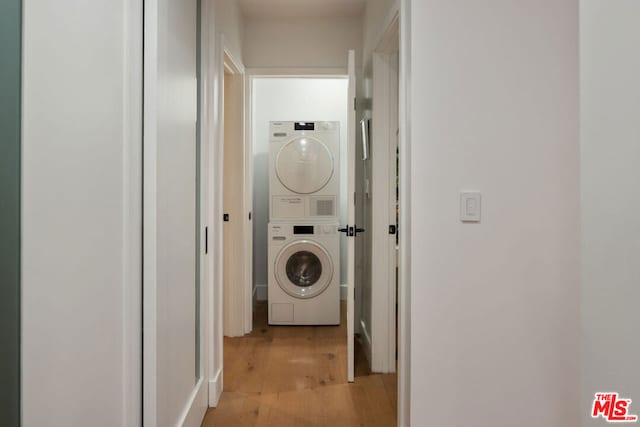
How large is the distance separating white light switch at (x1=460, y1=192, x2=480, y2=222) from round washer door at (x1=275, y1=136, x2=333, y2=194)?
7.90 feet

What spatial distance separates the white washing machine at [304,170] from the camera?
4125 mm

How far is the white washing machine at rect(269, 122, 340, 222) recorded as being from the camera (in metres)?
4.12

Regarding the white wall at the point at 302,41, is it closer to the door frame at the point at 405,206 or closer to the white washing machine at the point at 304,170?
the white washing machine at the point at 304,170

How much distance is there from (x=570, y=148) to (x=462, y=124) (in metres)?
0.45

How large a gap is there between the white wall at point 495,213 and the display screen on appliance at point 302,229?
2.36 metres

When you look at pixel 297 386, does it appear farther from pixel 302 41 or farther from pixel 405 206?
pixel 302 41

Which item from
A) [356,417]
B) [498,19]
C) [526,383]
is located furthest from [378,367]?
[498,19]

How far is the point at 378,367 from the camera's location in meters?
3.07

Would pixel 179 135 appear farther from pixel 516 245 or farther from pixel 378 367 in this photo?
pixel 378 367

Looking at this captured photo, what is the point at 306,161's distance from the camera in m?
4.13

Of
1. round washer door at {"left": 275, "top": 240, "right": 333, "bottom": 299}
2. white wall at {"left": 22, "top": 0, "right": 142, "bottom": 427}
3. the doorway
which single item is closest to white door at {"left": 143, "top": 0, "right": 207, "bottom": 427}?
white wall at {"left": 22, "top": 0, "right": 142, "bottom": 427}

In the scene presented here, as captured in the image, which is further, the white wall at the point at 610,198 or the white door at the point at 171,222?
the white door at the point at 171,222

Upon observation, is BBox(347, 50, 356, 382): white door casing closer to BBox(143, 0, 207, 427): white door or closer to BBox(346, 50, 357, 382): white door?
BBox(346, 50, 357, 382): white door

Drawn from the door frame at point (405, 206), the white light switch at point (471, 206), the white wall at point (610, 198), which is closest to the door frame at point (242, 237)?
the door frame at point (405, 206)
